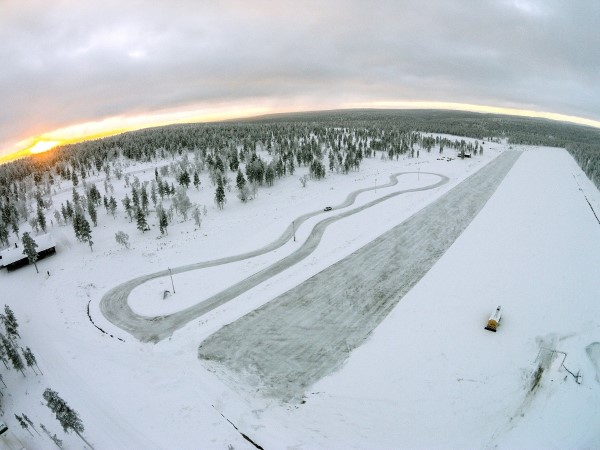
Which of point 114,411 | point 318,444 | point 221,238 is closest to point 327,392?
point 318,444

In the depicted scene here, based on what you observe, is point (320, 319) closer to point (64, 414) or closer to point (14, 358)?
point (64, 414)

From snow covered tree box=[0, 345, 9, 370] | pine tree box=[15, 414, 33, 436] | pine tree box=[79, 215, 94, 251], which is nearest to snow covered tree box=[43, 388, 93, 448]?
pine tree box=[15, 414, 33, 436]

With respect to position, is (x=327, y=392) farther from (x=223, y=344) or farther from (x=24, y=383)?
(x=24, y=383)

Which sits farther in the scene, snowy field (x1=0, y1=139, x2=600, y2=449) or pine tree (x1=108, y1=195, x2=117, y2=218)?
pine tree (x1=108, y1=195, x2=117, y2=218)

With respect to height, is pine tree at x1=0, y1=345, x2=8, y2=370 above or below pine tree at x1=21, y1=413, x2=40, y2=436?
above

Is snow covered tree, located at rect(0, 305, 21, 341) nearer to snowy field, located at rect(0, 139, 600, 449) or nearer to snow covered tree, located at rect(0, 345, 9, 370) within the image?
snowy field, located at rect(0, 139, 600, 449)

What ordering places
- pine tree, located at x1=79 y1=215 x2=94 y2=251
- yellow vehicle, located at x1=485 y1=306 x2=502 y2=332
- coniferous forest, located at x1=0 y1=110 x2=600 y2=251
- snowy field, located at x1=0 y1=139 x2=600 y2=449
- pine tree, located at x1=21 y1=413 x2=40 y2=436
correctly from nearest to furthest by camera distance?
1. snowy field, located at x1=0 y1=139 x2=600 y2=449
2. pine tree, located at x1=21 y1=413 x2=40 y2=436
3. yellow vehicle, located at x1=485 y1=306 x2=502 y2=332
4. pine tree, located at x1=79 y1=215 x2=94 y2=251
5. coniferous forest, located at x1=0 y1=110 x2=600 y2=251
